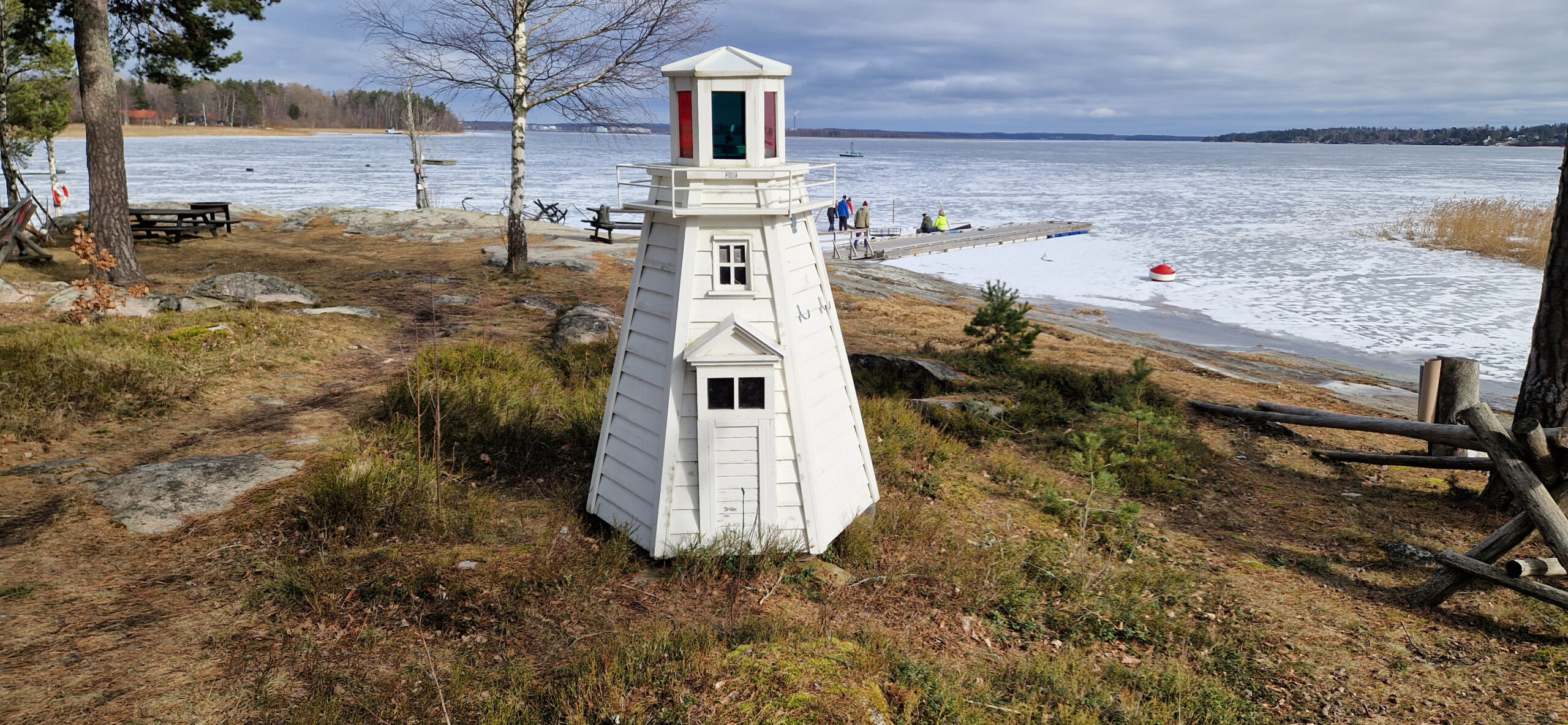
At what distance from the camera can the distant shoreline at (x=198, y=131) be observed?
119 metres

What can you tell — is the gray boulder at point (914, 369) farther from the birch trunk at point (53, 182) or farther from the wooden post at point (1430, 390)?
the birch trunk at point (53, 182)

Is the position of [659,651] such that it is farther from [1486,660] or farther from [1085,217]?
[1085,217]

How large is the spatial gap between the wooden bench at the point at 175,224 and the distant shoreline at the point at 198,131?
289ft

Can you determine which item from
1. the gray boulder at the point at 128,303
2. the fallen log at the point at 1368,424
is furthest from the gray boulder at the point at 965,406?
the gray boulder at the point at 128,303

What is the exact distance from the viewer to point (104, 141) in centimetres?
1608

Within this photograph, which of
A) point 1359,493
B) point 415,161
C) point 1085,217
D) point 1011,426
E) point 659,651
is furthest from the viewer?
point 1085,217

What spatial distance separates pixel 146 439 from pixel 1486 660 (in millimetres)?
13419

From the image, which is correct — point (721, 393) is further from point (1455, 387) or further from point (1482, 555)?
point (1455, 387)

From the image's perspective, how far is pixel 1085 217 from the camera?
4756cm

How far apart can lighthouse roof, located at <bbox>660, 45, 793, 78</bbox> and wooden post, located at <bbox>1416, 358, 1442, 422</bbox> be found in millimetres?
9974

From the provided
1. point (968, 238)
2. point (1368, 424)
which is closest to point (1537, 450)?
point (1368, 424)

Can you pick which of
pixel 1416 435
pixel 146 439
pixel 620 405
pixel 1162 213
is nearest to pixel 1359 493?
pixel 1416 435

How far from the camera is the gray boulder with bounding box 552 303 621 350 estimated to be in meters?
13.7

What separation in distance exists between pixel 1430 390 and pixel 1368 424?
6.12 feet
